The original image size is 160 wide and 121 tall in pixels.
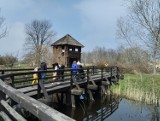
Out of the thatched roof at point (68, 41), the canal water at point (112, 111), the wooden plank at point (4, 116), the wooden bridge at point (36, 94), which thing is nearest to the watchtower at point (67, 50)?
the thatched roof at point (68, 41)

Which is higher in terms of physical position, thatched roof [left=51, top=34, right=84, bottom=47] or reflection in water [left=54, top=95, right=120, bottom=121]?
thatched roof [left=51, top=34, right=84, bottom=47]

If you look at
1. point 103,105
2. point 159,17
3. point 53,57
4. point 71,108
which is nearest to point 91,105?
point 103,105

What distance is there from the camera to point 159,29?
2397cm

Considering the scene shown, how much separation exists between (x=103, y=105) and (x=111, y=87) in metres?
4.51

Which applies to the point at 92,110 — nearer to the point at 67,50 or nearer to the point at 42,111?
the point at 42,111

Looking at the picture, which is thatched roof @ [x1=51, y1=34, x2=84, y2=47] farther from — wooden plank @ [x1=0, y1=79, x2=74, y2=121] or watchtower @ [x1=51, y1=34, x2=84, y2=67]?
wooden plank @ [x1=0, y1=79, x2=74, y2=121]

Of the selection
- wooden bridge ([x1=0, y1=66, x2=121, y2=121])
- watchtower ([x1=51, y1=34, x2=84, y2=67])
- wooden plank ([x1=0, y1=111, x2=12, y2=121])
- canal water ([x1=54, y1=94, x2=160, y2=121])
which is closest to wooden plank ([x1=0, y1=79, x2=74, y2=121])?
wooden bridge ([x1=0, y1=66, x2=121, y2=121])

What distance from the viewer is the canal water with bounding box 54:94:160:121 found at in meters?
11.2

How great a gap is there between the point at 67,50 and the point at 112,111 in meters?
34.3

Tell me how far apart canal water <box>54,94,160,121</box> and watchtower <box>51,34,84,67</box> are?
3188 cm

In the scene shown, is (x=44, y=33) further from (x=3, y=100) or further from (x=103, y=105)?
(x=3, y=100)

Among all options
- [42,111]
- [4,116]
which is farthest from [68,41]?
[42,111]

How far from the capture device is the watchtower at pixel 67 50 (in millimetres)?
46969

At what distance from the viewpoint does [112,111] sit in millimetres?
13047
